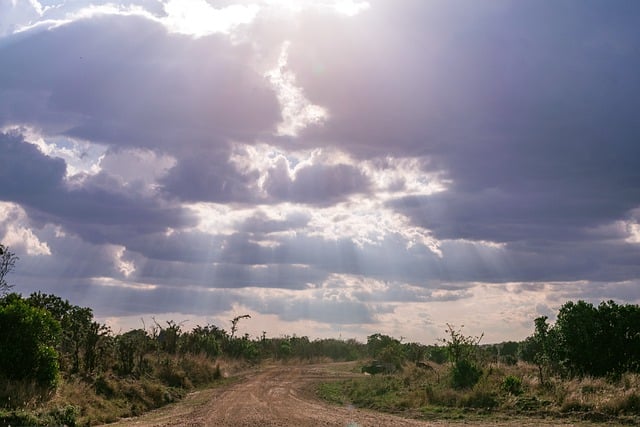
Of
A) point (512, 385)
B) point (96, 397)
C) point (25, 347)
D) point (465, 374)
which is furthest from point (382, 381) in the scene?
point (25, 347)

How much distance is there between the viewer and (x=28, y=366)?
78.5 ft

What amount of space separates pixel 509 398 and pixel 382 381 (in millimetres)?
13716

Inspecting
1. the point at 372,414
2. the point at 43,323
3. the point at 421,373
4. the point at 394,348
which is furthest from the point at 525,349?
the point at 43,323

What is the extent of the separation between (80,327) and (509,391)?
24.5 m

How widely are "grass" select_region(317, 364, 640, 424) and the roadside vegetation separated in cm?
5

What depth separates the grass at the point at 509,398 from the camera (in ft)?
77.7

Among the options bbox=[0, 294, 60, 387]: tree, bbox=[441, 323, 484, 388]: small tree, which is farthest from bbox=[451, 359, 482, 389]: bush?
bbox=[0, 294, 60, 387]: tree

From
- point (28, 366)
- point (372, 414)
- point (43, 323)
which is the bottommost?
point (372, 414)

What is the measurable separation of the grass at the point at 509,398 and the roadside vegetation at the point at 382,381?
0.16ft

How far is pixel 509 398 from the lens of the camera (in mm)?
27609

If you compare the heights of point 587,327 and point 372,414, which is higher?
point 587,327

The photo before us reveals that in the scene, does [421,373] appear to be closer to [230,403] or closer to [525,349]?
[230,403]

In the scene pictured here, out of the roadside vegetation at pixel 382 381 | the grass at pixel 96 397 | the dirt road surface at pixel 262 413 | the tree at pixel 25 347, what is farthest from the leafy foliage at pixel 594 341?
the tree at pixel 25 347

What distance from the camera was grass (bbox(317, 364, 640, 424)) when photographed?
932 inches
